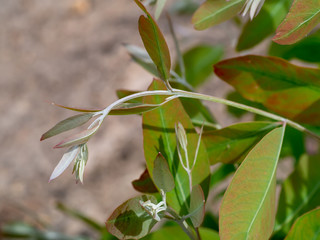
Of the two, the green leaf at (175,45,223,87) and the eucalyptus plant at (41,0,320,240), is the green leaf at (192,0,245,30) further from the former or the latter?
the green leaf at (175,45,223,87)

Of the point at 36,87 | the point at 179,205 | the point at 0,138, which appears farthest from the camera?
the point at 36,87

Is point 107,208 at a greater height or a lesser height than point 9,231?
lesser

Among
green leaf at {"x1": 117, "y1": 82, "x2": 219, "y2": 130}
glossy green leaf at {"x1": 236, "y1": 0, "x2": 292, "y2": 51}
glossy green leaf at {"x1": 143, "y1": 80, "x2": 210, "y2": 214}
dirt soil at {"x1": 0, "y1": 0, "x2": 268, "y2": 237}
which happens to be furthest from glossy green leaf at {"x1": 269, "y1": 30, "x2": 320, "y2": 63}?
dirt soil at {"x1": 0, "y1": 0, "x2": 268, "y2": 237}

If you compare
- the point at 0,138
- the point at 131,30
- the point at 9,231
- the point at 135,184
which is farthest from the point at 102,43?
the point at 135,184

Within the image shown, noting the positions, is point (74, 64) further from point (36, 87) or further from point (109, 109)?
point (109, 109)

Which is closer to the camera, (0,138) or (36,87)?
(0,138)

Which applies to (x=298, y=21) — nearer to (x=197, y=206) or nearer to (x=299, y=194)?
(x=197, y=206)

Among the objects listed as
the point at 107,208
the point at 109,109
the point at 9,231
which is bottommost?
the point at 107,208
